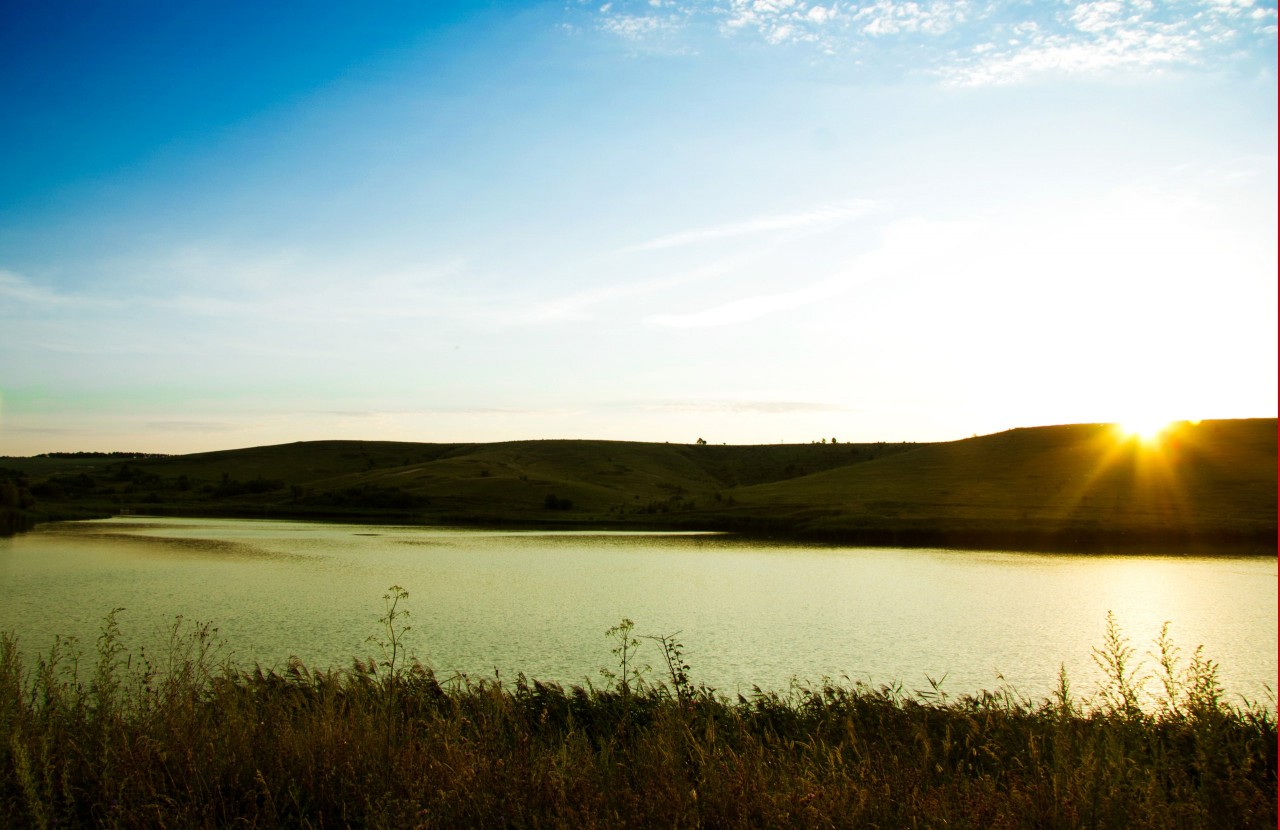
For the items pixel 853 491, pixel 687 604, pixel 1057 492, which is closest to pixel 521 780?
pixel 687 604

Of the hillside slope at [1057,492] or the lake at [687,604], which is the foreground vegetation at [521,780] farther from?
the hillside slope at [1057,492]

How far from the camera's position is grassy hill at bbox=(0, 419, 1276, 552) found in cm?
6981

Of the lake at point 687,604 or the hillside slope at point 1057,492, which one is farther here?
the hillside slope at point 1057,492

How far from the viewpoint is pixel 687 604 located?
33.3 meters

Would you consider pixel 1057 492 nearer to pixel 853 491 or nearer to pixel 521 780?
pixel 853 491

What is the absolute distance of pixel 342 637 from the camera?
80.7 ft

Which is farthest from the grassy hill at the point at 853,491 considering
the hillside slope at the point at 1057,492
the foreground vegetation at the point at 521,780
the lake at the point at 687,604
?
the foreground vegetation at the point at 521,780

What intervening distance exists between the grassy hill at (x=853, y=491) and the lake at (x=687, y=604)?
14577 millimetres

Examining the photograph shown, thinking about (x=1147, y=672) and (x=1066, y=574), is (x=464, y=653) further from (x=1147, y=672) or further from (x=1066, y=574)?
(x=1066, y=574)

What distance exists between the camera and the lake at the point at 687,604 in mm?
22172

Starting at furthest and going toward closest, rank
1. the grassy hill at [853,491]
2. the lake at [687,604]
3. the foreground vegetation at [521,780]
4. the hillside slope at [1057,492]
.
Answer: the grassy hill at [853,491]
the hillside slope at [1057,492]
the lake at [687,604]
the foreground vegetation at [521,780]

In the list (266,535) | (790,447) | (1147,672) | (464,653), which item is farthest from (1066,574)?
(790,447)

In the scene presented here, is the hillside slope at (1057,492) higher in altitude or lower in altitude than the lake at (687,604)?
higher

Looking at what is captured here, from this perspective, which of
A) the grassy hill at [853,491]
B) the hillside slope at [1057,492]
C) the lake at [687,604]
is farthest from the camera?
the grassy hill at [853,491]
